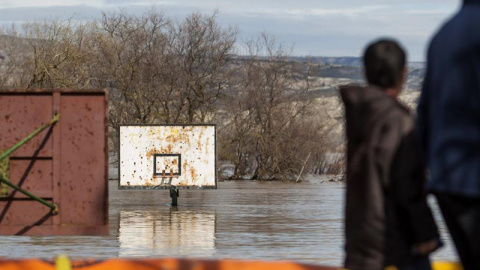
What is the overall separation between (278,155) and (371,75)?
156ft

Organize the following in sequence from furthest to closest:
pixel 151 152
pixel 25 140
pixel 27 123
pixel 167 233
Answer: pixel 151 152 < pixel 167 233 < pixel 27 123 < pixel 25 140

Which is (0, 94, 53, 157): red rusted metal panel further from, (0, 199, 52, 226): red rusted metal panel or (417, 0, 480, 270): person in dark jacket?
(417, 0, 480, 270): person in dark jacket

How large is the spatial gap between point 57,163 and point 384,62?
283 inches

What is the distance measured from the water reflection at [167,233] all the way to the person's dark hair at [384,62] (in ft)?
38.8

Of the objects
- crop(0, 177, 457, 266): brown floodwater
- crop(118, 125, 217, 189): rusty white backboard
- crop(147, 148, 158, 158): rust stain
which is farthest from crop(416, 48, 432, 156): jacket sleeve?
crop(147, 148, 158, 158): rust stain

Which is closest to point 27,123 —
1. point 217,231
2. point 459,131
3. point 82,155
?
point 82,155

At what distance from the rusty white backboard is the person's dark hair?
29.3 meters

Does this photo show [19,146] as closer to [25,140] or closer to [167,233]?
[25,140]

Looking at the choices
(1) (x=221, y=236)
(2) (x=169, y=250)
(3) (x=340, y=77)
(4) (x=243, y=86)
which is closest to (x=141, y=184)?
(1) (x=221, y=236)

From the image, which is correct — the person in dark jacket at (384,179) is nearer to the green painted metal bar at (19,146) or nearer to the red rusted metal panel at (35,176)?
the green painted metal bar at (19,146)

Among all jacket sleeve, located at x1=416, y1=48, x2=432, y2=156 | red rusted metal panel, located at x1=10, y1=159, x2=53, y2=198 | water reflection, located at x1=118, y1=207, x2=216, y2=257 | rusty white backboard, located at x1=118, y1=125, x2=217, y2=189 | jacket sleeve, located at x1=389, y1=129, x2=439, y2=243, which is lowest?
Answer: water reflection, located at x1=118, y1=207, x2=216, y2=257

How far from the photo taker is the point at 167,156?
1379 inches

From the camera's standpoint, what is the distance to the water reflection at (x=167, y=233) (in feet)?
58.9

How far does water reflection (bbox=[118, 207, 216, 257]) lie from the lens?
→ 58.9 ft
